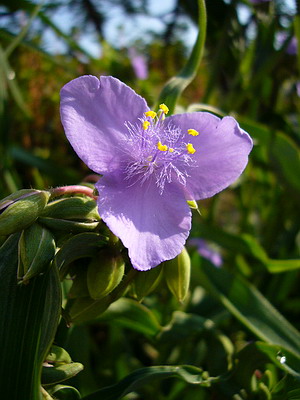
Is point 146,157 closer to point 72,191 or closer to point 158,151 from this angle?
point 158,151

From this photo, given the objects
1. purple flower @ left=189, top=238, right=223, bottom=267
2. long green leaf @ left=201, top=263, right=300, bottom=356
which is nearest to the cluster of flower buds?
long green leaf @ left=201, top=263, right=300, bottom=356

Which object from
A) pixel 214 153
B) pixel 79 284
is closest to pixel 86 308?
pixel 79 284

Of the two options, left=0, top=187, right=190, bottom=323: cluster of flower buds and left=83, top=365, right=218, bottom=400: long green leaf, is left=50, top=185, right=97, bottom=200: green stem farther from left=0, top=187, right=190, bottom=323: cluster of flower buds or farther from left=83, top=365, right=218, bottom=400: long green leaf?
left=83, top=365, right=218, bottom=400: long green leaf

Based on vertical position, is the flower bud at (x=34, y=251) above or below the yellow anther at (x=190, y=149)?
below

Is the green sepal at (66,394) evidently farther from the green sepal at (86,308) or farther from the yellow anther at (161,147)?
the yellow anther at (161,147)

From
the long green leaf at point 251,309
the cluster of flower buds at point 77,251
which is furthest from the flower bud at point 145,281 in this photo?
the long green leaf at point 251,309
